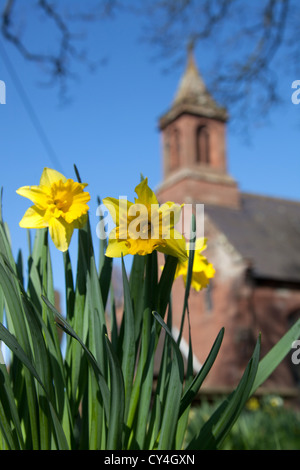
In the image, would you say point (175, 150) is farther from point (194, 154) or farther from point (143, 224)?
point (143, 224)

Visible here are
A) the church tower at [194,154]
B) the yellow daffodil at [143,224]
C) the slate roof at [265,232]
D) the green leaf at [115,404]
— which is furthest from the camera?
the church tower at [194,154]

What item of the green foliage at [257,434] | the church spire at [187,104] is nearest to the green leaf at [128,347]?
the green foliage at [257,434]

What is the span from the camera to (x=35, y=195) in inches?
40.6

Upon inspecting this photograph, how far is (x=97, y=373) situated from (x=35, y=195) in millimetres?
361

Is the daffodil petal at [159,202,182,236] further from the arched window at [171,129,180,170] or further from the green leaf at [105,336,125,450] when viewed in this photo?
the arched window at [171,129,180,170]

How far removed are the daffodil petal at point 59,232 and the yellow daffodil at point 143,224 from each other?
90 mm

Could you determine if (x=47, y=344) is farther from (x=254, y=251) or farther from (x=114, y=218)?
(x=254, y=251)

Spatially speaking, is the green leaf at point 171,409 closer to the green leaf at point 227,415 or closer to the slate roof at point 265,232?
the green leaf at point 227,415

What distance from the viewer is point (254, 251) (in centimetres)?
1872

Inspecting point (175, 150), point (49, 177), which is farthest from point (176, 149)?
point (49, 177)

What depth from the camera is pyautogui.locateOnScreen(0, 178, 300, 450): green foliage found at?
92 centimetres

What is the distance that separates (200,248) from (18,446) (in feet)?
1.84

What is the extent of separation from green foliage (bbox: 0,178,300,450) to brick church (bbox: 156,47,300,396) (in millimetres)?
13728

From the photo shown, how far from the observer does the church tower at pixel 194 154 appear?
2333 cm
